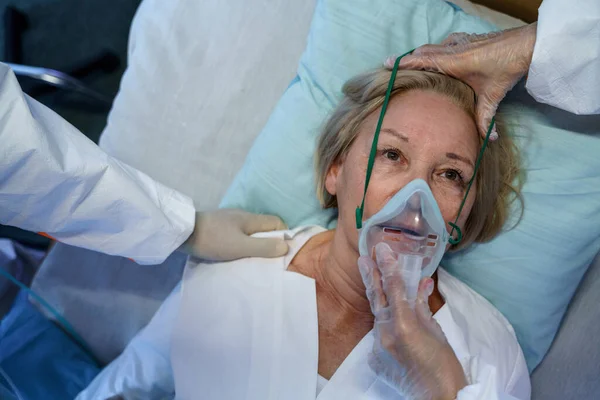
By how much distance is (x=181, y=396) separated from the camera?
1425 mm

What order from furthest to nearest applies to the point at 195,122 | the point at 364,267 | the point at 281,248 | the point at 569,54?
the point at 195,122
the point at 281,248
the point at 569,54
the point at 364,267

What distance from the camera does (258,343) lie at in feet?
4.60

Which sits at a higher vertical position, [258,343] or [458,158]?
[458,158]

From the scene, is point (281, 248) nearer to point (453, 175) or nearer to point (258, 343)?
point (258, 343)

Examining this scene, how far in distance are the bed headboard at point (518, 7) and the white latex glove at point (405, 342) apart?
1.16 meters

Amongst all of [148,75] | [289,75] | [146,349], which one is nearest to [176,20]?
[148,75]

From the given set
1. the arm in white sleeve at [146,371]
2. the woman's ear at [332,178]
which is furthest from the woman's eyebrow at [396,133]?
the arm in white sleeve at [146,371]

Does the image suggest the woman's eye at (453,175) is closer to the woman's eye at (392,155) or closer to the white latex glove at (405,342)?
the woman's eye at (392,155)

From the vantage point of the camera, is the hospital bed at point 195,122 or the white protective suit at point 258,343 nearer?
the white protective suit at point 258,343

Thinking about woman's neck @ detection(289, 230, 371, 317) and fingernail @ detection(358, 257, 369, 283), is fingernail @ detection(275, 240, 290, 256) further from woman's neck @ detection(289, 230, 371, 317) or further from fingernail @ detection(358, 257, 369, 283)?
fingernail @ detection(358, 257, 369, 283)

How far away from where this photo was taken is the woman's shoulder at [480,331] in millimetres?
1386

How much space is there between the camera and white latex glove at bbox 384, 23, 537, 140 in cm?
138

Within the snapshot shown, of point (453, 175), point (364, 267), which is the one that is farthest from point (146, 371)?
point (453, 175)

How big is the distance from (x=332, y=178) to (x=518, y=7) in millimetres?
975
